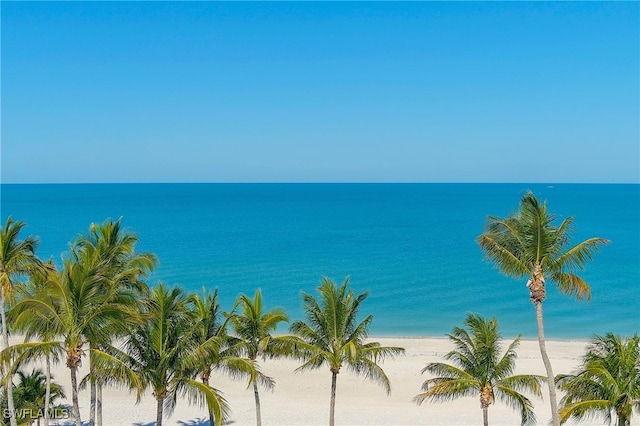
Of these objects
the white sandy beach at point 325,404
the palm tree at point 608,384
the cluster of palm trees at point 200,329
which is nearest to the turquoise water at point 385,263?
the white sandy beach at point 325,404

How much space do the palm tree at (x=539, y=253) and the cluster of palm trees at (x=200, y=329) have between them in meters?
0.04

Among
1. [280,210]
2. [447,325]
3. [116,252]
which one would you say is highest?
[280,210]

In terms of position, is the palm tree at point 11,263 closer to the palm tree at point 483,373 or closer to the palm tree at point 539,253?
the palm tree at point 483,373

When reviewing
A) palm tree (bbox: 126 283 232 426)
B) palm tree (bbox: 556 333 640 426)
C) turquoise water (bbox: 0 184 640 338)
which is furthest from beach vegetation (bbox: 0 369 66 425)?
palm tree (bbox: 556 333 640 426)

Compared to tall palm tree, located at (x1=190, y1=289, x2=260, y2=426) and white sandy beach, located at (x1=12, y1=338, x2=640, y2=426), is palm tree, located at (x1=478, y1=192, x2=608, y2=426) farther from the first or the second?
white sandy beach, located at (x1=12, y1=338, x2=640, y2=426)

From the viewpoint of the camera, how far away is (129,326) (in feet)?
54.4

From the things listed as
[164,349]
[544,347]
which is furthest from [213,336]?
[544,347]

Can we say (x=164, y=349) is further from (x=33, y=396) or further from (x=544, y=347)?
(x=544, y=347)

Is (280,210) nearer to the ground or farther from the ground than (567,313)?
farther from the ground

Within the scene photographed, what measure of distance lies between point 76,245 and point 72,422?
9.42 m

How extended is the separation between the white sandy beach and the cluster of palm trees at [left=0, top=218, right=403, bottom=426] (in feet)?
24.8

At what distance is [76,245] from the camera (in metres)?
20.6

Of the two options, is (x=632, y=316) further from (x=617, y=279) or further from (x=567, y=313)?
(x=617, y=279)

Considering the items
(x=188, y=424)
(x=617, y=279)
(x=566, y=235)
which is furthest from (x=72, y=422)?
(x=617, y=279)
